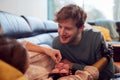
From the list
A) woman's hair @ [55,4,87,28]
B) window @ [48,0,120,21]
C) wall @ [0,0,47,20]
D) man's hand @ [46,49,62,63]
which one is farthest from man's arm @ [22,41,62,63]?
window @ [48,0,120,21]

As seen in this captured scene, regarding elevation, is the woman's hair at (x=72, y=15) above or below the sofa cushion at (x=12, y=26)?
above

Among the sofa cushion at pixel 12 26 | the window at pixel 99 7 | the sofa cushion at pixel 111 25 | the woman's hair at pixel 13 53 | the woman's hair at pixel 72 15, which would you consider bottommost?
the sofa cushion at pixel 111 25

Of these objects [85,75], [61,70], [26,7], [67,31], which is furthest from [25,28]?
[26,7]

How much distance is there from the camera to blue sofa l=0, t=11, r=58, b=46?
1.75m

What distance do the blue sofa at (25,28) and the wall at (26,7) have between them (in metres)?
0.50

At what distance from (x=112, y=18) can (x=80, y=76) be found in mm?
3899

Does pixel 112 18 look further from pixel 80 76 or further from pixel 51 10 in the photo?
pixel 80 76

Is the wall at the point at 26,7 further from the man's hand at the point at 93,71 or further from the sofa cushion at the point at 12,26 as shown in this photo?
the man's hand at the point at 93,71

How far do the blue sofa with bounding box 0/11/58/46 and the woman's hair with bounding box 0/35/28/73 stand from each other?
0.66 metres

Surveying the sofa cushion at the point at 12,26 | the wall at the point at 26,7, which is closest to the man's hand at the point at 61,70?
the sofa cushion at the point at 12,26

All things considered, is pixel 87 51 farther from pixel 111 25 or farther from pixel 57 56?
pixel 111 25

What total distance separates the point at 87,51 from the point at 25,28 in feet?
2.49

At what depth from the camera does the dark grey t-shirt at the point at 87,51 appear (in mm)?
1612

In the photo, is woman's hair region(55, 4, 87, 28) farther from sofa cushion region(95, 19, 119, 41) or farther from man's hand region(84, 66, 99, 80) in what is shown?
sofa cushion region(95, 19, 119, 41)
